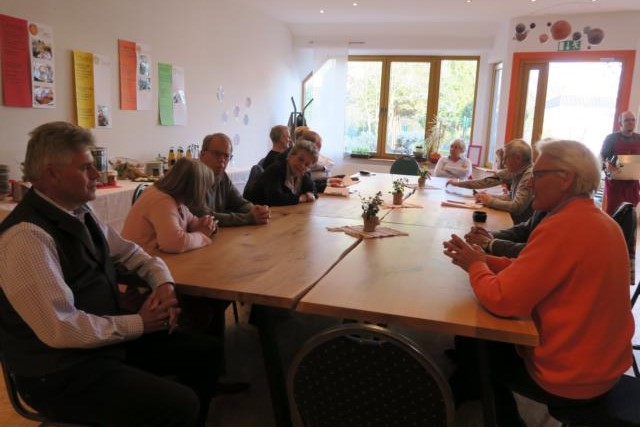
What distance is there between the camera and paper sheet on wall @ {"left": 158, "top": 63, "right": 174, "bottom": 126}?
16.7 feet

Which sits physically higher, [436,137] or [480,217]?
[436,137]

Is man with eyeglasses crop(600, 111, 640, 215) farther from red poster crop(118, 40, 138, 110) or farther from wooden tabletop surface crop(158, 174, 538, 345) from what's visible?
red poster crop(118, 40, 138, 110)

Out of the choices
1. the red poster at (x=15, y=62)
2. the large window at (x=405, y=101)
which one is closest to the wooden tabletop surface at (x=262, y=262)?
the red poster at (x=15, y=62)

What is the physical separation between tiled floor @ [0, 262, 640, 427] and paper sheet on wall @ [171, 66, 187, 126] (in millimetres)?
2894

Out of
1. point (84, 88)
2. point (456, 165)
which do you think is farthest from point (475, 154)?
point (84, 88)

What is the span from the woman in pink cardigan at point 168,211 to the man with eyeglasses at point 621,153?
5.06 m

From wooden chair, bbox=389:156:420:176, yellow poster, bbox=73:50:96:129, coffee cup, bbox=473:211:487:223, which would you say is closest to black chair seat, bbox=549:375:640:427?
coffee cup, bbox=473:211:487:223

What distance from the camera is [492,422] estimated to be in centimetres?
156

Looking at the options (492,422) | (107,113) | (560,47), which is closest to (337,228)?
(492,422)

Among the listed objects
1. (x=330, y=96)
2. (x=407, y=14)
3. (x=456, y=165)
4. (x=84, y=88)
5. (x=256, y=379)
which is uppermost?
(x=407, y=14)

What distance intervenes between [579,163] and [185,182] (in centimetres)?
145

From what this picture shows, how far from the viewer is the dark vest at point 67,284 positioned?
133cm

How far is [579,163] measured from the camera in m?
1.56

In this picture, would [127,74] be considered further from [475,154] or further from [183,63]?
[475,154]
